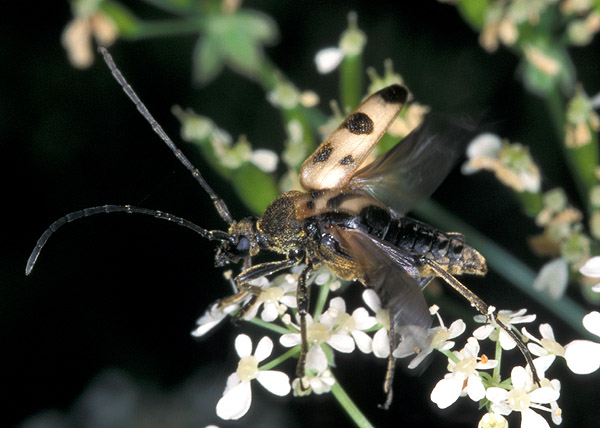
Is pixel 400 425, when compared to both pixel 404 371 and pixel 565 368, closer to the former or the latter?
pixel 404 371

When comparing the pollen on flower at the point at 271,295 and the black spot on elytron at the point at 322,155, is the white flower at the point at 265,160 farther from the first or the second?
the pollen on flower at the point at 271,295

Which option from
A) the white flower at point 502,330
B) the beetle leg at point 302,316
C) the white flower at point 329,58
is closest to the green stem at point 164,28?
the white flower at point 329,58

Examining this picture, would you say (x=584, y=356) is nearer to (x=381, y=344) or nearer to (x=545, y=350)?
(x=545, y=350)

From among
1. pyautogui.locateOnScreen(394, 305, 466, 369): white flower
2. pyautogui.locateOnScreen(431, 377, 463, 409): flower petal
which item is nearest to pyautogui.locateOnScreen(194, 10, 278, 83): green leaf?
pyautogui.locateOnScreen(394, 305, 466, 369): white flower

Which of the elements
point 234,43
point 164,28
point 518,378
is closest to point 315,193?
point 518,378

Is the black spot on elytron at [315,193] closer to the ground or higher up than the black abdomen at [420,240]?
higher up

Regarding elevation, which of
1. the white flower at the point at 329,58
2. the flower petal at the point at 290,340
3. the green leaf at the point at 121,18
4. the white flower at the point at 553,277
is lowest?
the white flower at the point at 553,277
